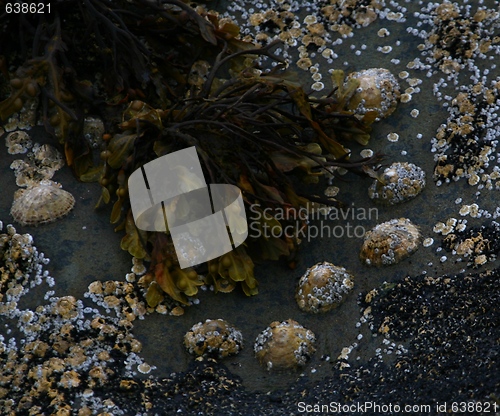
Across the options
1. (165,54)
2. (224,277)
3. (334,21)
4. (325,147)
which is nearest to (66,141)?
(165,54)

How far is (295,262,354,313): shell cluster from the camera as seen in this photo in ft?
8.85

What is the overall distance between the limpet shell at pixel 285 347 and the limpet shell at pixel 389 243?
0.42 metres

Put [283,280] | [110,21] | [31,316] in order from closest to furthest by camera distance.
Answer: [31,316] → [283,280] → [110,21]

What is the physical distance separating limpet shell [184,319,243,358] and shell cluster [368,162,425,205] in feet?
2.88

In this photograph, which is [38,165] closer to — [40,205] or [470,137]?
[40,205]

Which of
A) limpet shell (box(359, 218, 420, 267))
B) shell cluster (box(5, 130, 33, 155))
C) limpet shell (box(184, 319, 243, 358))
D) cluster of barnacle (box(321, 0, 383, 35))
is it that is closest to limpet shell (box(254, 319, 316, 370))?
limpet shell (box(184, 319, 243, 358))

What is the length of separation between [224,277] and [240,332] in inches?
9.0

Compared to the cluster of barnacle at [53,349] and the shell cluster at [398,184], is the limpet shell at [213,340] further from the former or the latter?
the shell cluster at [398,184]

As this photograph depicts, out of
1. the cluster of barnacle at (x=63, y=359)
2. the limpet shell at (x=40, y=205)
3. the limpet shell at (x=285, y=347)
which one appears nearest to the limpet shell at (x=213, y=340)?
the limpet shell at (x=285, y=347)

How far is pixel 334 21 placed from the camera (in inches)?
140

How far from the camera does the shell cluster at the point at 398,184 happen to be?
2.95 metres

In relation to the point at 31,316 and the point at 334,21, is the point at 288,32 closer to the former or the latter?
the point at 334,21

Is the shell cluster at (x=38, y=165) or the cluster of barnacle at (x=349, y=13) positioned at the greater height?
the cluster of barnacle at (x=349, y=13)

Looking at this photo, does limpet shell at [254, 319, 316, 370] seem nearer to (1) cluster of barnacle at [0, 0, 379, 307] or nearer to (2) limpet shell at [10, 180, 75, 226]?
(1) cluster of barnacle at [0, 0, 379, 307]
